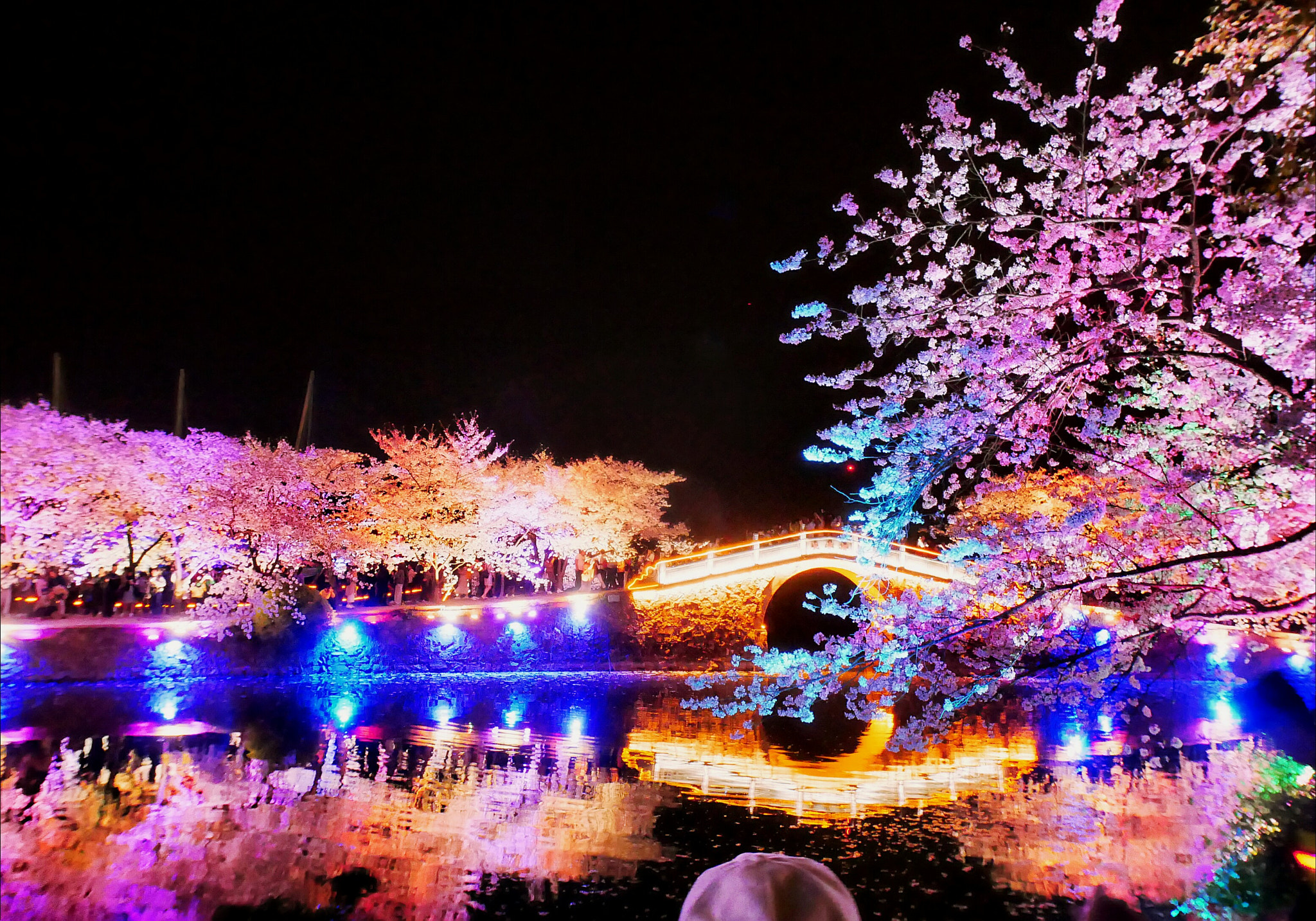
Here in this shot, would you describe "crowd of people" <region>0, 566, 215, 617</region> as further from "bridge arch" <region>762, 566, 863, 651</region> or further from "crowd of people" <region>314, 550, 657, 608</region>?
"bridge arch" <region>762, 566, 863, 651</region>

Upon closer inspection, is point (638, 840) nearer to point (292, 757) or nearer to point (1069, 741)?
point (292, 757)

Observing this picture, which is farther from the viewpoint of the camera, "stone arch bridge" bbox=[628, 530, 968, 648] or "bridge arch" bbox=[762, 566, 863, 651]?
"bridge arch" bbox=[762, 566, 863, 651]

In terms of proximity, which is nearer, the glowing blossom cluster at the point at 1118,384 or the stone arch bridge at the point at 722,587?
the glowing blossom cluster at the point at 1118,384

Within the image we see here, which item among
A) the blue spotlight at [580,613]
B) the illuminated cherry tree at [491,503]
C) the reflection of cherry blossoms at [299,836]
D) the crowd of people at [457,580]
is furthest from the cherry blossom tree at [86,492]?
the blue spotlight at [580,613]

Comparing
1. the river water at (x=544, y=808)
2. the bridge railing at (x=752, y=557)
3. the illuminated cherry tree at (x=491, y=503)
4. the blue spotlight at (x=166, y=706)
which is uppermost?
the illuminated cherry tree at (x=491, y=503)

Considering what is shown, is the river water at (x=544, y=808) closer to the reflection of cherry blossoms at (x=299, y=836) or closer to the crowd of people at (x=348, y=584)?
the reflection of cherry blossoms at (x=299, y=836)

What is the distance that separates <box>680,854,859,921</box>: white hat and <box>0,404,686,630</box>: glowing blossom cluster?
18263 millimetres

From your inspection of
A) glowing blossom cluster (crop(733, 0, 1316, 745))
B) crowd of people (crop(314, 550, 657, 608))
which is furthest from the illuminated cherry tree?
glowing blossom cluster (crop(733, 0, 1316, 745))

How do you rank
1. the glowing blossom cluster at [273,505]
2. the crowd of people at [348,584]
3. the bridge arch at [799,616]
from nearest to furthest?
the glowing blossom cluster at [273,505] → the crowd of people at [348,584] → the bridge arch at [799,616]

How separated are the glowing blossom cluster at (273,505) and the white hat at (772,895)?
1826cm

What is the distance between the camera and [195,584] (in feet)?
68.9

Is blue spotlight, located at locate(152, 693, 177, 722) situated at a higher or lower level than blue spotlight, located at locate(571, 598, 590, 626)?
lower

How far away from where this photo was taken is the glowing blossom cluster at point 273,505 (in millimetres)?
17469

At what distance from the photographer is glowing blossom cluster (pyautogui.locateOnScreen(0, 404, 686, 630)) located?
1747 centimetres
